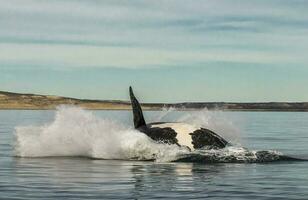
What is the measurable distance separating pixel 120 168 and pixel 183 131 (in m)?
6.78

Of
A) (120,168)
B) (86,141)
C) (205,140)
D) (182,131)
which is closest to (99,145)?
(86,141)

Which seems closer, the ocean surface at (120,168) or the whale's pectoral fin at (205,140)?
the ocean surface at (120,168)

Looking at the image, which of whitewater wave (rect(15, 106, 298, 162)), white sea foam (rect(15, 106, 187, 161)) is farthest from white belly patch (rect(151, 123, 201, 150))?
white sea foam (rect(15, 106, 187, 161))

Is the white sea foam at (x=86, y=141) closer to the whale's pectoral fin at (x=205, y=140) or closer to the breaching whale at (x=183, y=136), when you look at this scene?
the breaching whale at (x=183, y=136)

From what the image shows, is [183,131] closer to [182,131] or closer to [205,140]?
[182,131]

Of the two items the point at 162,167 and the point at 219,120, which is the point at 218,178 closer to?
the point at 162,167

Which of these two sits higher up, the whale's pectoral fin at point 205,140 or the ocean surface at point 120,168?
the whale's pectoral fin at point 205,140

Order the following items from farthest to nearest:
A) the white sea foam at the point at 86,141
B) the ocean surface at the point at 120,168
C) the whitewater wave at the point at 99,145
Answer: the white sea foam at the point at 86,141 → the whitewater wave at the point at 99,145 → the ocean surface at the point at 120,168

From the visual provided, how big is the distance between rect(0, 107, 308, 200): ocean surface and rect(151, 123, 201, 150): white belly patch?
2.05 feet

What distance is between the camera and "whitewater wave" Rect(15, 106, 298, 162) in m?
35.0

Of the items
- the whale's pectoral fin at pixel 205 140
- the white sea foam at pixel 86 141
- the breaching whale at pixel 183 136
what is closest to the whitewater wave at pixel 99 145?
the white sea foam at pixel 86 141

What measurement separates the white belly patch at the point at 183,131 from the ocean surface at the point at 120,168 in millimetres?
624

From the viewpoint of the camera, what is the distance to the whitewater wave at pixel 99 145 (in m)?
35.0

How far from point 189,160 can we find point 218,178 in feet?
24.8
